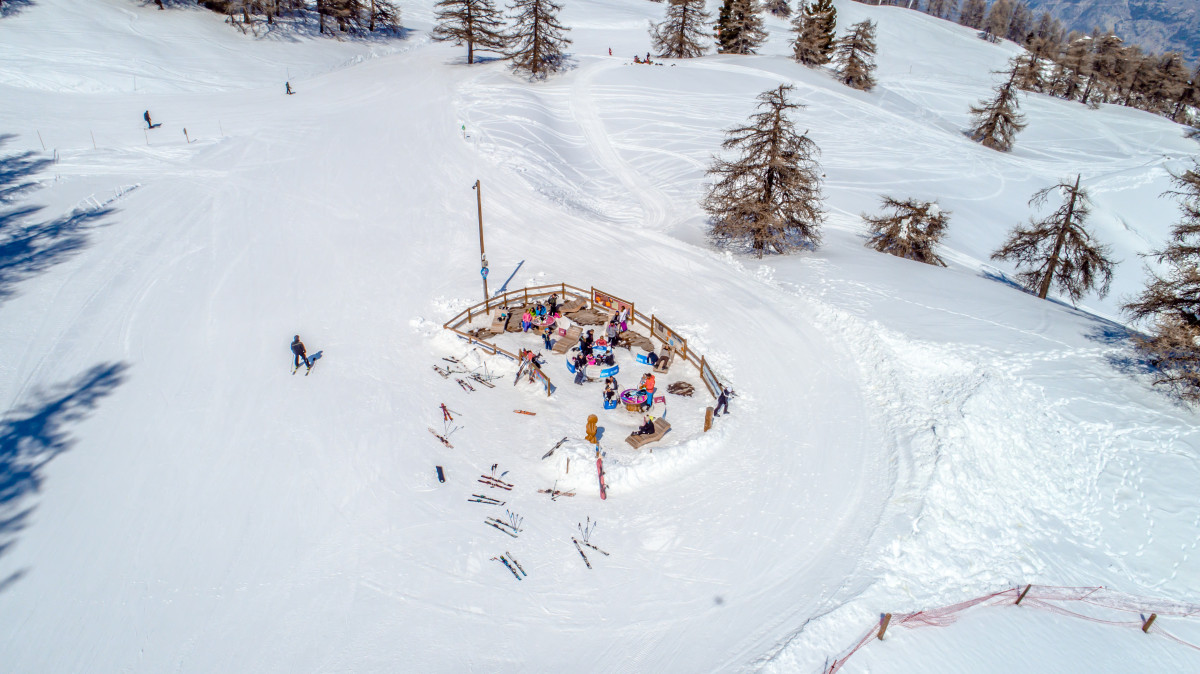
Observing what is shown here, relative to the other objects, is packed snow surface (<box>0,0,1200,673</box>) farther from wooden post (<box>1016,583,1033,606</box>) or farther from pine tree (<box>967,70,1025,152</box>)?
pine tree (<box>967,70,1025,152</box>)

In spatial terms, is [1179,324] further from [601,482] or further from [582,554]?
[582,554]

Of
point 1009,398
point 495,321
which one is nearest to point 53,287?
point 495,321

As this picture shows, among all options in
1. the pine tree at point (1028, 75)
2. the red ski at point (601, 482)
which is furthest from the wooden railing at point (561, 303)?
the pine tree at point (1028, 75)

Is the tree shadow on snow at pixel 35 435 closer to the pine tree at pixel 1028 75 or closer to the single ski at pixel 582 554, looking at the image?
the single ski at pixel 582 554

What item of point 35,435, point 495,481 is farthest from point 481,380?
point 35,435

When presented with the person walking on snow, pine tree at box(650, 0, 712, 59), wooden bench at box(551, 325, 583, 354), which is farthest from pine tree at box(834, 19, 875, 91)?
the person walking on snow

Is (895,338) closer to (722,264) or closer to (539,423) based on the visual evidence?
(722,264)
